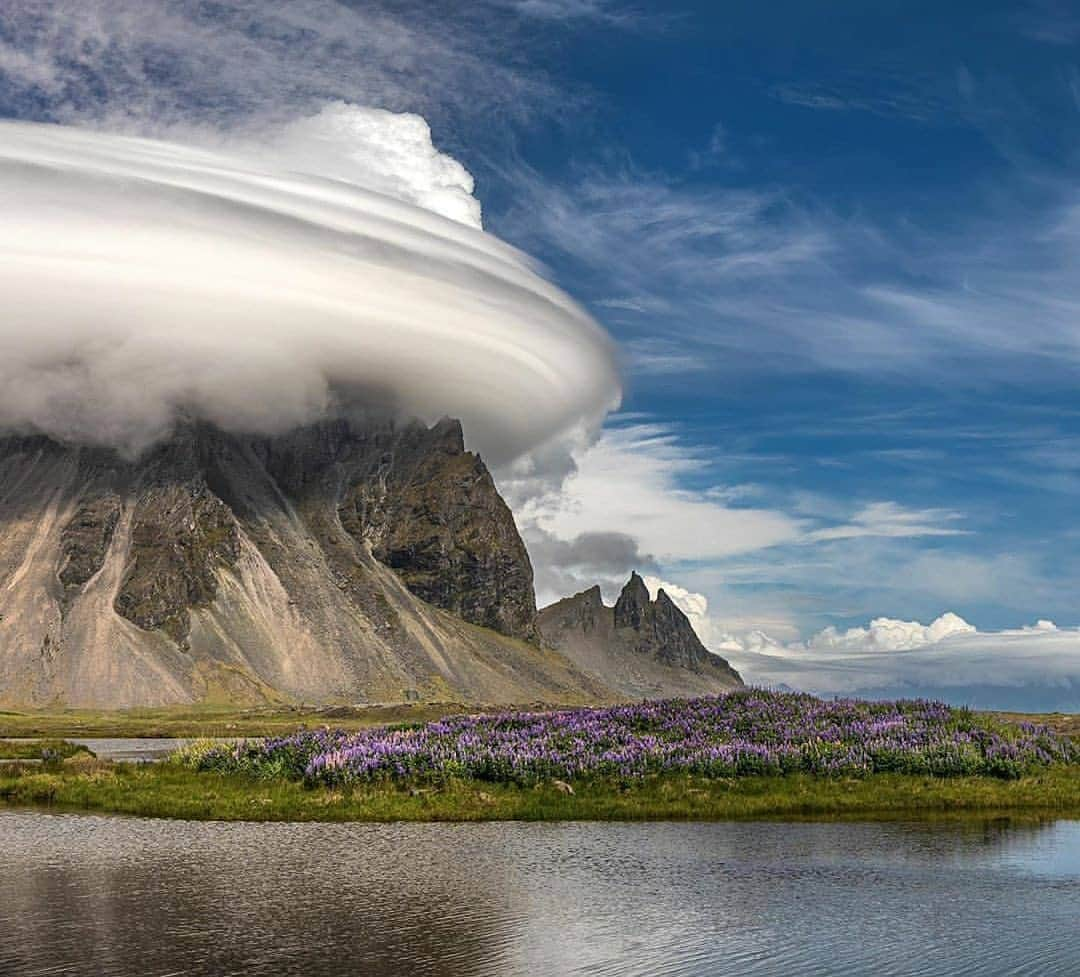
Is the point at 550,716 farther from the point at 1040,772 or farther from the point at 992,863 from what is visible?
the point at 992,863

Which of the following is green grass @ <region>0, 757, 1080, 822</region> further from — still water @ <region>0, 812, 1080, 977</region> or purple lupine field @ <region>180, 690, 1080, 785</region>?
still water @ <region>0, 812, 1080, 977</region>

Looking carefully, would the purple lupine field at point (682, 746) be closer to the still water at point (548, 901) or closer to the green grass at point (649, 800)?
the green grass at point (649, 800)

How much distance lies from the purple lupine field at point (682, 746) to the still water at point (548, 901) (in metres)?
8.06

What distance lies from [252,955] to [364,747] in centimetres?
3029

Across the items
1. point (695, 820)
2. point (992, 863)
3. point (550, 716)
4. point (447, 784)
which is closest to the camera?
point (992, 863)

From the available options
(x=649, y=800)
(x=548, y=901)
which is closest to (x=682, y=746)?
(x=649, y=800)

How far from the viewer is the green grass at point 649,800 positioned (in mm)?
44812

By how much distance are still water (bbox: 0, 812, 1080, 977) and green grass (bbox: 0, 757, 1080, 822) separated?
2.98m

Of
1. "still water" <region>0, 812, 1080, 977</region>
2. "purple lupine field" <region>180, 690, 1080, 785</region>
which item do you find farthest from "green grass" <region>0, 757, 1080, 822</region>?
"still water" <region>0, 812, 1080, 977</region>

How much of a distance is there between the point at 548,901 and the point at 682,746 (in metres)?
23.9

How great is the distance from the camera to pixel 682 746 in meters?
51.2

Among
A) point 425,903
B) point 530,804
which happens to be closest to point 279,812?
point 530,804

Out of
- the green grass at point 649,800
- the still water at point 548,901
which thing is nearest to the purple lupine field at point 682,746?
the green grass at point 649,800

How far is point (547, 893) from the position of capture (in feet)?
96.0
